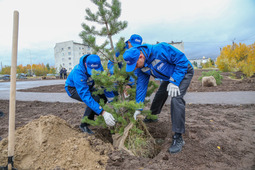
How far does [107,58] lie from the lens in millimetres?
2801

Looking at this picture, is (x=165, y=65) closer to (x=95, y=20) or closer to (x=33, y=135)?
(x=95, y=20)

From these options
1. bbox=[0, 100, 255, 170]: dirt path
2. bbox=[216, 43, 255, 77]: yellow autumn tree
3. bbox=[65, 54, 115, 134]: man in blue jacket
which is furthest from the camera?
bbox=[216, 43, 255, 77]: yellow autumn tree

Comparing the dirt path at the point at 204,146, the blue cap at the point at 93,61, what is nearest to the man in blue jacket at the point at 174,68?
the dirt path at the point at 204,146

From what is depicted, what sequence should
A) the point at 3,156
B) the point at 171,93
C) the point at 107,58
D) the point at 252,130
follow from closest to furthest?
the point at 3,156 → the point at 171,93 → the point at 107,58 → the point at 252,130

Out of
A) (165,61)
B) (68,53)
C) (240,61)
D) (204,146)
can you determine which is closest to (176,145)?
(204,146)

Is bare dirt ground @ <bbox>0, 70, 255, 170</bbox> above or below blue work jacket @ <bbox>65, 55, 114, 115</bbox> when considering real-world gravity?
below

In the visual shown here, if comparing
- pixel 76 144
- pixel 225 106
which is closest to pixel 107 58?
pixel 76 144

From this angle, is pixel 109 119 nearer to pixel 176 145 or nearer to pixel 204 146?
pixel 176 145

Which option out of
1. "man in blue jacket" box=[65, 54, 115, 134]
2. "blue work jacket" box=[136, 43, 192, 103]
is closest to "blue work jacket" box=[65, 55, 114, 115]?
"man in blue jacket" box=[65, 54, 115, 134]

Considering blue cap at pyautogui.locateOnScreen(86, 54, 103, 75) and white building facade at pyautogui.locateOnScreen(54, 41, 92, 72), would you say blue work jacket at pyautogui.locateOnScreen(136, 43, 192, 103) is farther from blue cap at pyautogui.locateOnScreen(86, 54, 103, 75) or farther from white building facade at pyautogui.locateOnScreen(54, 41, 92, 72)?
white building facade at pyautogui.locateOnScreen(54, 41, 92, 72)

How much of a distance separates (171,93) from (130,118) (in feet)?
2.33

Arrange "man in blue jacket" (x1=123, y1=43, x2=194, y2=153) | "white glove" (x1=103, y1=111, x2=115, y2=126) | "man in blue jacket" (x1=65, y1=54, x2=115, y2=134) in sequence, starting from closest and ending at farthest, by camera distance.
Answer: "man in blue jacket" (x1=123, y1=43, x2=194, y2=153), "white glove" (x1=103, y1=111, x2=115, y2=126), "man in blue jacket" (x1=65, y1=54, x2=115, y2=134)

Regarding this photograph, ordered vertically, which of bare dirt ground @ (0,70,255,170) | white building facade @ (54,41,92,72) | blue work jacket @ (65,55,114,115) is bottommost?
bare dirt ground @ (0,70,255,170)

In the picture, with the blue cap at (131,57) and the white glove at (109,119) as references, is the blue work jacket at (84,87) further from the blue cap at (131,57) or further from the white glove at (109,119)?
the blue cap at (131,57)
